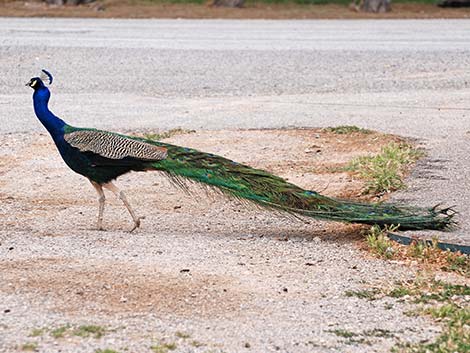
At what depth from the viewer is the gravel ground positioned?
18.4 ft

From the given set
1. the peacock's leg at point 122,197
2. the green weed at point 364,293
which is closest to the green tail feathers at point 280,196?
the peacock's leg at point 122,197

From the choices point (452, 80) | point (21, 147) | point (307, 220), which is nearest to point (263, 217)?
point (307, 220)

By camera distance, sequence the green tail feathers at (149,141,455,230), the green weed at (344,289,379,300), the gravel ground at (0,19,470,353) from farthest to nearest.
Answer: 1. the green tail feathers at (149,141,455,230)
2. the green weed at (344,289,379,300)
3. the gravel ground at (0,19,470,353)

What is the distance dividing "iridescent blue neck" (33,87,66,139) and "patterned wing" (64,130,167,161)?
0.09 meters

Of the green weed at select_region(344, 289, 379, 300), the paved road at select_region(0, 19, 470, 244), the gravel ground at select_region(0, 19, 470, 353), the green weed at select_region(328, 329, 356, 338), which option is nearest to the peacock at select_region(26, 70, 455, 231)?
the gravel ground at select_region(0, 19, 470, 353)

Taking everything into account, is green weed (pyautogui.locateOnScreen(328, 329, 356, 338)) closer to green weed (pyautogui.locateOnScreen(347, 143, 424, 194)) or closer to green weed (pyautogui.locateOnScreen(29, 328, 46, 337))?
green weed (pyautogui.locateOnScreen(29, 328, 46, 337))

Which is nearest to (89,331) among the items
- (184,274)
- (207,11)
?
(184,274)

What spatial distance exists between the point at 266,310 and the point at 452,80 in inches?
390

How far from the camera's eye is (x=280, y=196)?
7465 mm

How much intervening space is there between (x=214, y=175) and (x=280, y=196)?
0.51m

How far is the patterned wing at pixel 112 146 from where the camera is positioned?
7.41m

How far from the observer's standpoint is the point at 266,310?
584cm

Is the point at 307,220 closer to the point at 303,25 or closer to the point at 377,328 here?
the point at 377,328

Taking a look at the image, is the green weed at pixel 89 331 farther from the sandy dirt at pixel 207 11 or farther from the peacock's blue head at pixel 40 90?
the sandy dirt at pixel 207 11
